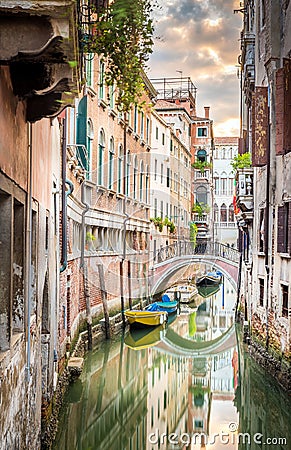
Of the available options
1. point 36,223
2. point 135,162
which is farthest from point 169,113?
point 36,223

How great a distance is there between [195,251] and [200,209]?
37.9 ft

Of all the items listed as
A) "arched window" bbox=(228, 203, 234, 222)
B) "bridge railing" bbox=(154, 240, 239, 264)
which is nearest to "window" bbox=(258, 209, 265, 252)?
"bridge railing" bbox=(154, 240, 239, 264)

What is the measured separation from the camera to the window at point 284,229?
7.93 m

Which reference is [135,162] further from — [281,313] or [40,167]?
[40,167]

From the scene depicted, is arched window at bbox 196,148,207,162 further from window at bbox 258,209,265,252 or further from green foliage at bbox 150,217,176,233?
window at bbox 258,209,265,252

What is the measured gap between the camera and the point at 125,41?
297cm

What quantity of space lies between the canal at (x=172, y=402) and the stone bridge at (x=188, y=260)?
5026 millimetres

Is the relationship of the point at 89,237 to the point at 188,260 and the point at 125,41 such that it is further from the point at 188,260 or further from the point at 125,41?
the point at 188,260

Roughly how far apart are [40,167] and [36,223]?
504mm

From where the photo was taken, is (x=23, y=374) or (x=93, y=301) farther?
(x=93, y=301)

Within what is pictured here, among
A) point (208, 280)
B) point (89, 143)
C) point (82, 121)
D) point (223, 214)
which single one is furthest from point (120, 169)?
point (223, 214)

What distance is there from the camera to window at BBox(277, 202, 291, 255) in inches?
312

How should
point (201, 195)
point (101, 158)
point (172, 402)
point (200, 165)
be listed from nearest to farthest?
point (172, 402)
point (101, 158)
point (200, 165)
point (201, 195)

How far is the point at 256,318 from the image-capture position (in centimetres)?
1071
